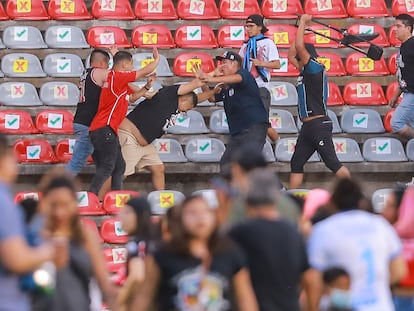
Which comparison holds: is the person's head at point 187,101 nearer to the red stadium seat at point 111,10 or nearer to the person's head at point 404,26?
the person's head at point 404,26

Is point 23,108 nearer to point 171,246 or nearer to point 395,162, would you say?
point 395,162

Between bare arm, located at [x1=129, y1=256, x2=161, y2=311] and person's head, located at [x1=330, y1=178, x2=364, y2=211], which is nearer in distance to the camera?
bare arm, located at [x1=129, y1=256, x2=161, y2=311]

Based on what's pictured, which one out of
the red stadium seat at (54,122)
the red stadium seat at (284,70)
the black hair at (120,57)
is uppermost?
the black hair at (120,57)

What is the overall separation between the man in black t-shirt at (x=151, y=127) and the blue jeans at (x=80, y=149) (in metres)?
0.40

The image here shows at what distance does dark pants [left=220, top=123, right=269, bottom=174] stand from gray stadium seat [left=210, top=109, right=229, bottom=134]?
103cm

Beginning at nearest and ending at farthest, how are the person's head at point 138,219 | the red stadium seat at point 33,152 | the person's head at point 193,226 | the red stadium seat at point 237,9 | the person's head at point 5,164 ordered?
the person's head at point 5,164 → the person's head at point 193,226 → the person's head at point 138,219 → the red stadium seat at point 33,152 → the red stadium seat at point 237,9

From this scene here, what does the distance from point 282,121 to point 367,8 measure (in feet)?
8.41

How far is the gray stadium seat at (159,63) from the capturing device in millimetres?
16062

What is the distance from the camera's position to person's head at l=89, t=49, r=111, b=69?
14.4 metres

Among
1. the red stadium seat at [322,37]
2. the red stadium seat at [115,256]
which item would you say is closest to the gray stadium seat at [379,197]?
the red stadium seat at [115,256]

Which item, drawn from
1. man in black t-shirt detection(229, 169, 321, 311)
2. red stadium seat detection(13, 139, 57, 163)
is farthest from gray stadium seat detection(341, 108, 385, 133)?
man in black t-shirt detection(229, 169, 321, 311)

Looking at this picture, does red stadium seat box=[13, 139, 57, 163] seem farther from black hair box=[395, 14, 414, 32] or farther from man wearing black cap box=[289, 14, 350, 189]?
black hair box=[395, 14, 414, 32]

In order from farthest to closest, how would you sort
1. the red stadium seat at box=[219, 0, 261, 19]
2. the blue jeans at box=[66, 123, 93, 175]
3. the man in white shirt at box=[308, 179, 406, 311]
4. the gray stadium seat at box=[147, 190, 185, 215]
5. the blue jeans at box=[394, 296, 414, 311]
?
the red stadium seat at box=[219, 0, 261, 19] → the blue jeans at box=[66, 123, 93, 175] → the gray stadium seat at box=[147, 190, 185, 215] → the blue jeans at box=[394, 296, 414, 311] → the man in white shirt at box=[308, 179, 406, 311]

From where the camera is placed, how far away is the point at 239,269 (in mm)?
7344
